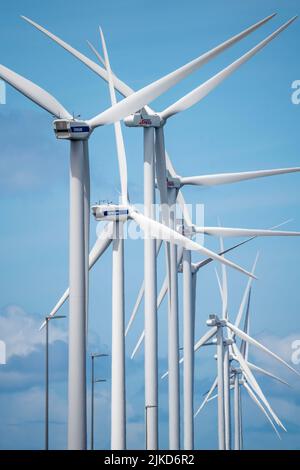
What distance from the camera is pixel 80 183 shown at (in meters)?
59.1

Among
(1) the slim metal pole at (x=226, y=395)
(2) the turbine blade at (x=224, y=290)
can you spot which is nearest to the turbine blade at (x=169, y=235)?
(2) the turbine blade at (x=224, y=290)

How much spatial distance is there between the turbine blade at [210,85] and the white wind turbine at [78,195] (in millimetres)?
3585

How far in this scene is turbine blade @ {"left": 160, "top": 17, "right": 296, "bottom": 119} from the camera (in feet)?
212

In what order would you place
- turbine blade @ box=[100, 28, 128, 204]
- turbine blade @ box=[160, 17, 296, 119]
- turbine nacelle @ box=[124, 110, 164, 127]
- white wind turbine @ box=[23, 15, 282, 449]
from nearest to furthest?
turbine blade @ box=[160, 17, 296, 119]
turbine blade @ box=[100, 28, 128, 204]
white wind turbine @ box=[23, 15, 282, 449]
turbine nacelle @ box=[124, 110, 164, 127]

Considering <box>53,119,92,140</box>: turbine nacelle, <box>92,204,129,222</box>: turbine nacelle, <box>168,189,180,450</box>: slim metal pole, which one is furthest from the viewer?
<box>168,189,180,450</box>: slim metal pole

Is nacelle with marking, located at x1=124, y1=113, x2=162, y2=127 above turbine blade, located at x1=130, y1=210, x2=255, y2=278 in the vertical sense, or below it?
above

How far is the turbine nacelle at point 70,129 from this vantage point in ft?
197

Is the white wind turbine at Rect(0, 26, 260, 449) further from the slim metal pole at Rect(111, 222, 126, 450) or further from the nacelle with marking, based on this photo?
the nacelle with marking

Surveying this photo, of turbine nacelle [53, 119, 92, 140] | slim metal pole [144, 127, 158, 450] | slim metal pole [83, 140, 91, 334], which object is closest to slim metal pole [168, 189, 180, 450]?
slim metal pole [144, 127, 158, 450]

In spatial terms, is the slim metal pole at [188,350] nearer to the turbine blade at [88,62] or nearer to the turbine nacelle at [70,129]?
the turbine blade at [88,62]

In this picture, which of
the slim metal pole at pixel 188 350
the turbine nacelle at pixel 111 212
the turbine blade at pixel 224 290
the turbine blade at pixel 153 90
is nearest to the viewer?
the turbine blade at pixel 153 90

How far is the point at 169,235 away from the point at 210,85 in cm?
948

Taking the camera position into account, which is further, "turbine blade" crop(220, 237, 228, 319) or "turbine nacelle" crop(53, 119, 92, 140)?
"turbine blade" crop(220, 237, 228, 319)
